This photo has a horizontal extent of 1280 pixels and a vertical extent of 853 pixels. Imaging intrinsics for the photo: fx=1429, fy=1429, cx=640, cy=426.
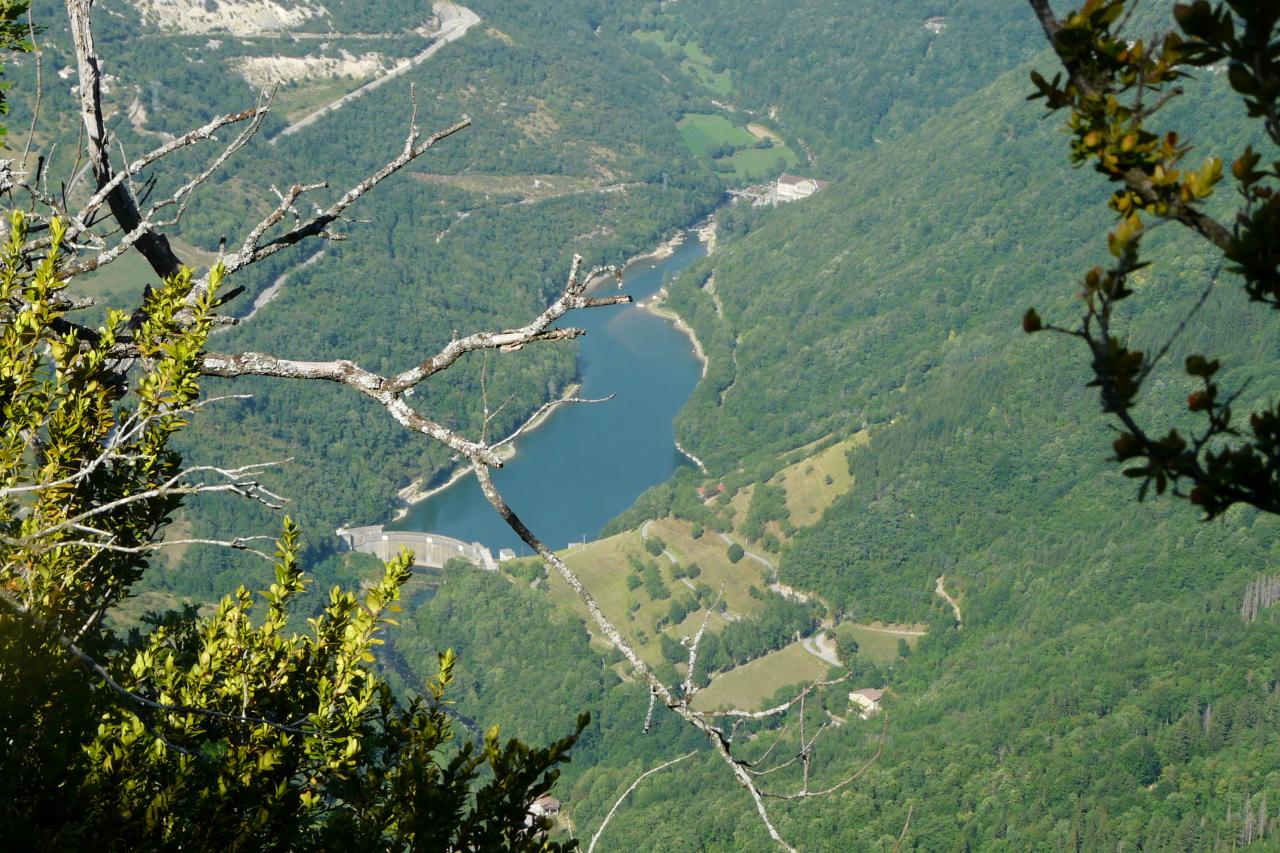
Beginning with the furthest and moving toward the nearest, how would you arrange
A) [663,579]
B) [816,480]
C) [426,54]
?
[426,54]
[816,480]
[663,579]

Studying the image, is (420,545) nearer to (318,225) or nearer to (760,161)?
(318,225)

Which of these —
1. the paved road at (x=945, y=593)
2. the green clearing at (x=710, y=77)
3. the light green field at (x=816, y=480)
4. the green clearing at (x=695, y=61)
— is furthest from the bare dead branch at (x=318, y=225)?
the green clearing at (x=695, y=61)

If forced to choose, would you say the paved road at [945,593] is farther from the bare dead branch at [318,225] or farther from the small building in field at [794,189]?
the bare dead branch at [318,225]

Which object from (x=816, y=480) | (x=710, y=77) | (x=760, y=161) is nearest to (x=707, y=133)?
(x=760, y=161)

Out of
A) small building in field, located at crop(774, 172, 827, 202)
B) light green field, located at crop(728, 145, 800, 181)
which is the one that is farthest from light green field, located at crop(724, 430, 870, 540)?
light green field, located at crop(728, 145, 800, 181)

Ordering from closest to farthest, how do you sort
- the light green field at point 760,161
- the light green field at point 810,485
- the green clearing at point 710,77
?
the light green field at point 810,485 < the light green field at point 760,161 < the green clearing at point 710,77

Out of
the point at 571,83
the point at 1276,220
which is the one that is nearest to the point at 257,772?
the point at 1276,220
